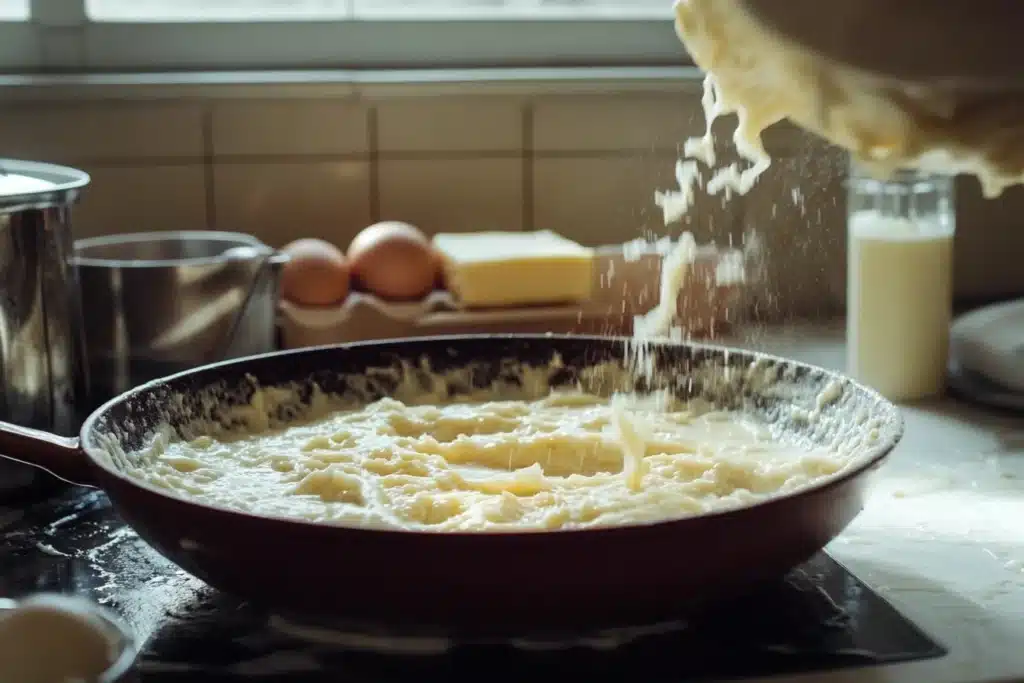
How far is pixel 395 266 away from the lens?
4.52ft

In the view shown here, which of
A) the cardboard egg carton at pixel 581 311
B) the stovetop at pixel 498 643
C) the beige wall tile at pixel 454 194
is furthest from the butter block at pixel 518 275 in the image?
the stovetop at pixel 498 643

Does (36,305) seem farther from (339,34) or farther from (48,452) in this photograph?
(339,34)

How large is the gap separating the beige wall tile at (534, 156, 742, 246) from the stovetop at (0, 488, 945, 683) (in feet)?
3.00

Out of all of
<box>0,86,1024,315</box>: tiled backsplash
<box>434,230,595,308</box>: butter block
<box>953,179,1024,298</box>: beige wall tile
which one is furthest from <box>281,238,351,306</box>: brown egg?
<box>953,179,1024,298</box>: beige wall tile

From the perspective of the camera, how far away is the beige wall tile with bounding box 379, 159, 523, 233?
1610mm

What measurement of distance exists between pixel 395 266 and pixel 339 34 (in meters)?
0.46

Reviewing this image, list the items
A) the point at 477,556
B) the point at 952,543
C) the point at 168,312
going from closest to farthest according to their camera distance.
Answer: the point at 477,556 → the point at 952,543 → the point at 168,312

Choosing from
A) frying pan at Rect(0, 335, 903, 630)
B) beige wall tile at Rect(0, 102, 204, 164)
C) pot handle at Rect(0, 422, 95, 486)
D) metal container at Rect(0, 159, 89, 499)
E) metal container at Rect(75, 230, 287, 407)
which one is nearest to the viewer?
frying pan at Rect(0, 335, 903, 630)

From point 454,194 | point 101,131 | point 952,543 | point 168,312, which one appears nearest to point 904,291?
point 952,543

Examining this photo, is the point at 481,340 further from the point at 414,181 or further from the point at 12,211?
the point at 414,181

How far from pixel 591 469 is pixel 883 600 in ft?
0.83

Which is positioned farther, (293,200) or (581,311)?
(293,200)

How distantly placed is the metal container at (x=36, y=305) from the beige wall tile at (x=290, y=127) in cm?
54

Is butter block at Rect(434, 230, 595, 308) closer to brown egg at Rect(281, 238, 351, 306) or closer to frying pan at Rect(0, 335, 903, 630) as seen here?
brown egg at Rect(281, 238, 351, 306)
